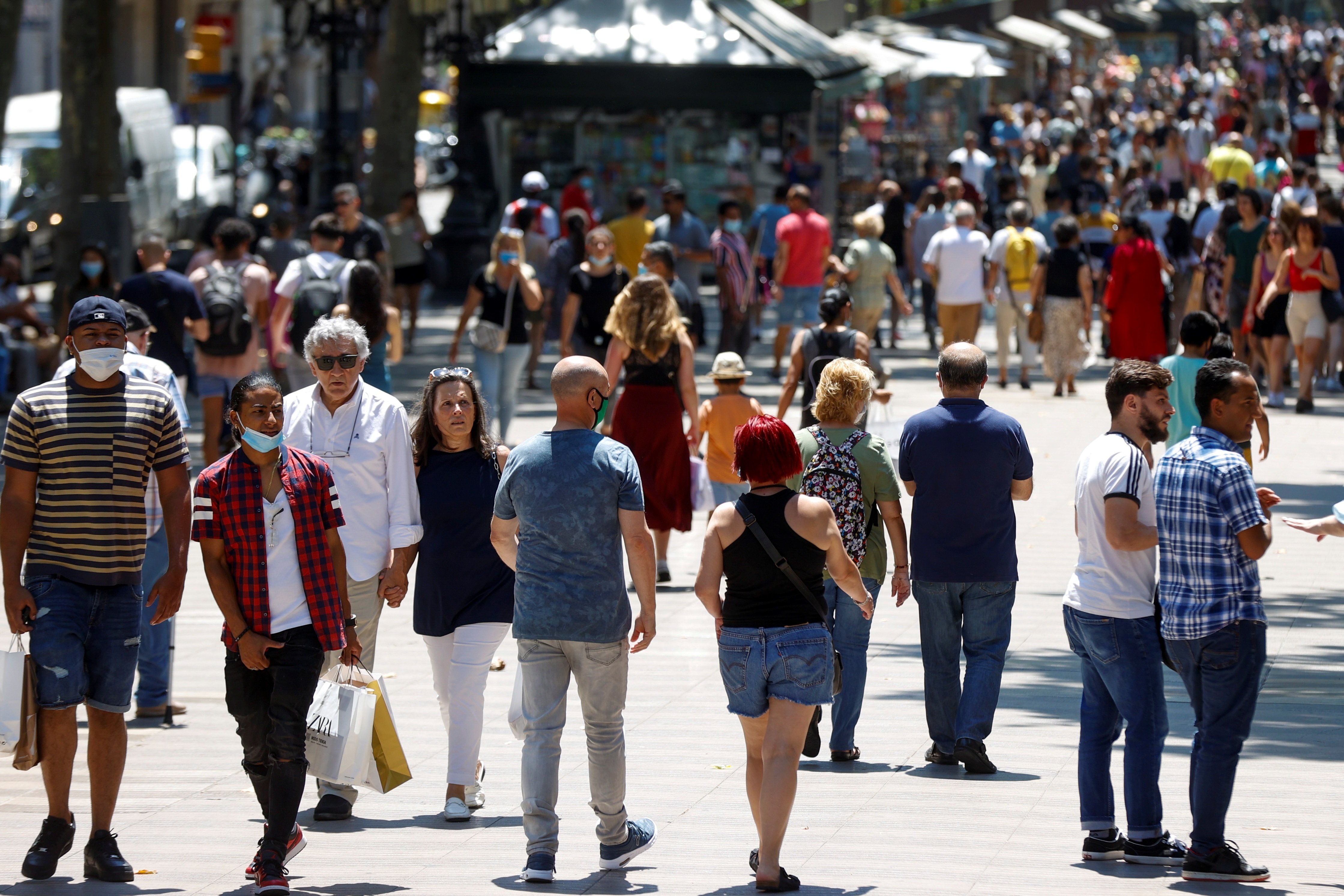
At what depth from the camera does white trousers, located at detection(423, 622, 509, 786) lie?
693 centimetres

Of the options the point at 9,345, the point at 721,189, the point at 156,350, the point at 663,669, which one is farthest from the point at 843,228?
the point at 663,669

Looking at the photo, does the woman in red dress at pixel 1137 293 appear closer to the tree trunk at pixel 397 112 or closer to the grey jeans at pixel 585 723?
the tree trunk at pixel 397 112

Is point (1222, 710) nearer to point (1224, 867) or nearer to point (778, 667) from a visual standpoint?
point (1224, 867)

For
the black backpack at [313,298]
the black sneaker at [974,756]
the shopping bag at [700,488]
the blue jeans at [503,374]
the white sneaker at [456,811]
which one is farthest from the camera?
the blue jeans at [503,374]

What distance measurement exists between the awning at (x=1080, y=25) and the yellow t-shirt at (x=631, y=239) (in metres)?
44.8

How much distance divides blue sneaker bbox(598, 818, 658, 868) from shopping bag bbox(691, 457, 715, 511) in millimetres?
4496

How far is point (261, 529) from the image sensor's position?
6086 mm

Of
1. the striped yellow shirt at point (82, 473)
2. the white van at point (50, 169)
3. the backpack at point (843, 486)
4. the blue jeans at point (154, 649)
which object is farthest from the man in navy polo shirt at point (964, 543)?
the white van at point (50, 169)

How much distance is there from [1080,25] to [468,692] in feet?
190

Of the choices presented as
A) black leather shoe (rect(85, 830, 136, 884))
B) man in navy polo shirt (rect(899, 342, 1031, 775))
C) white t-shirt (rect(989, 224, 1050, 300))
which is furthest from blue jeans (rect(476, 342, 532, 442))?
black leather shoe (rect(85, 830, 136, 884))

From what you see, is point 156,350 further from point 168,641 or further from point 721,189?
point 721,189

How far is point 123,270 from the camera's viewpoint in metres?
21.0

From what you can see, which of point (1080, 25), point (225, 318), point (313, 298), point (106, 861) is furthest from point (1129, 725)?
point (1080, 25)

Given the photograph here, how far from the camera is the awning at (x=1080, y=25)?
6119 centimetres
